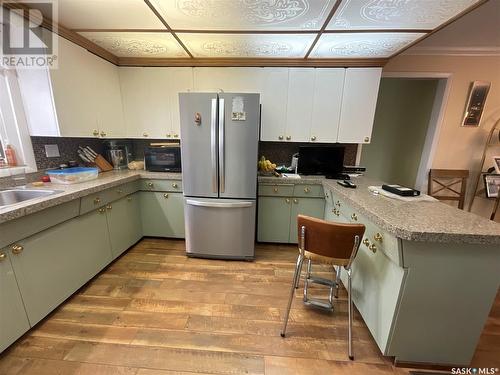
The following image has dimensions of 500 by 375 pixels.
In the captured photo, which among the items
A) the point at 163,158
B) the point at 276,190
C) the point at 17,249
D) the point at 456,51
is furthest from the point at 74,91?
the point at 456,51

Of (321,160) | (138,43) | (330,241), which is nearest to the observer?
(330,241)

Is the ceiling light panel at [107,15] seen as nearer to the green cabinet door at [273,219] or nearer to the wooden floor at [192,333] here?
the green cabinet door at [273,219]

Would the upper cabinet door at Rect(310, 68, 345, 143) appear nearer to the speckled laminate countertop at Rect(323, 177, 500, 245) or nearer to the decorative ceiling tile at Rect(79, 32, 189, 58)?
the speckled laminate countertop at Rect(323, 177, 500, 245)

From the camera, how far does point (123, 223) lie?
230 centimetres

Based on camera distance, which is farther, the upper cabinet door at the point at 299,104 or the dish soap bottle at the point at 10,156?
the upper cabinet door at the point at 299,104

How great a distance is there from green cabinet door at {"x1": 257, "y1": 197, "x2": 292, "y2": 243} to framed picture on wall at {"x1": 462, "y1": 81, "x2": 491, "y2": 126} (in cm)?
277

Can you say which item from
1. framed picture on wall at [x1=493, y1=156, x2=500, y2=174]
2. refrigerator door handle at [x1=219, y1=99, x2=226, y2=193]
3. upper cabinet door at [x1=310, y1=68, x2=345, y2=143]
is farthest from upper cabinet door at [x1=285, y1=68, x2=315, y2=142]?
framed picture on wall at [x1=493, y1=156, x2=500, y2=174]

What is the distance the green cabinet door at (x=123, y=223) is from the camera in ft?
7.01

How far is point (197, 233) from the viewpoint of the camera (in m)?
2.31

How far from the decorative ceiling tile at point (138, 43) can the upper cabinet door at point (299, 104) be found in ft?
4.28

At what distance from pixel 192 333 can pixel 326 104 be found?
2670mm

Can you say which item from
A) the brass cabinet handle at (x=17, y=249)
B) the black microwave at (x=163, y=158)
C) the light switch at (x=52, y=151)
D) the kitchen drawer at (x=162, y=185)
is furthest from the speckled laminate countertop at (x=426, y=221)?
the light switch at (x=52, y=151)

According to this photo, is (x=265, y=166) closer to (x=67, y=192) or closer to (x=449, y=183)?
(x=67, y=192)

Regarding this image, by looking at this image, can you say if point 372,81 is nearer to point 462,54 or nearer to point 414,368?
point 462,54
